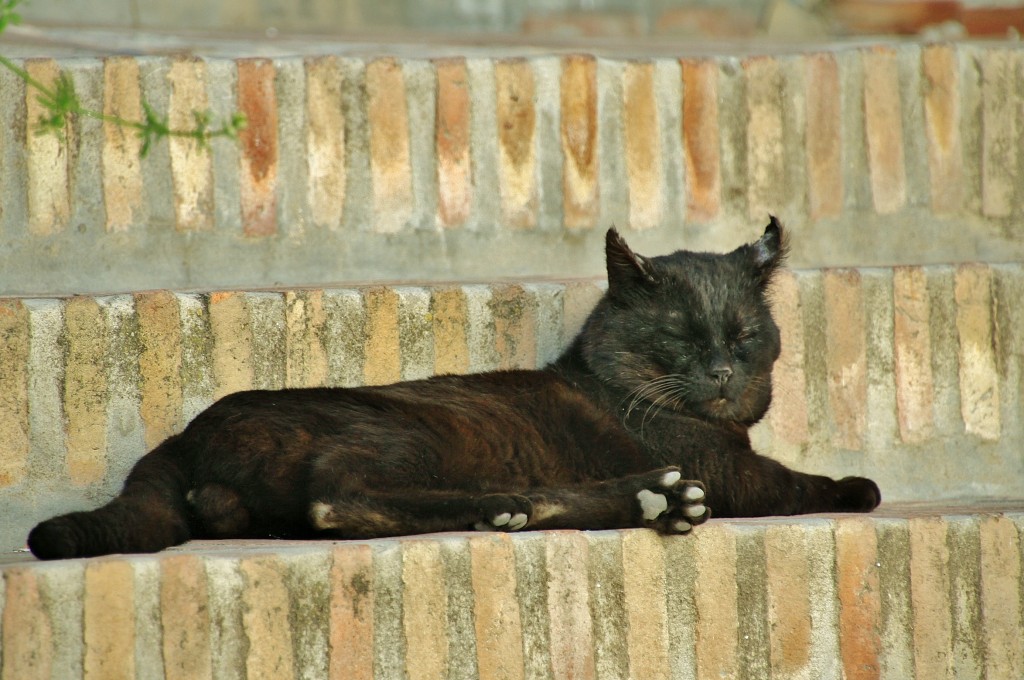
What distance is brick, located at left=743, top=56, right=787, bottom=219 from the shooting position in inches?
152

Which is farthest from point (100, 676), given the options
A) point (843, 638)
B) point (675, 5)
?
point (675, 5)

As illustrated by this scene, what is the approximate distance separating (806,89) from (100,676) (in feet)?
8.80

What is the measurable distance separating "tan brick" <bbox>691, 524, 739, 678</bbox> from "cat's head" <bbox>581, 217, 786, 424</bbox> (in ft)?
2.08

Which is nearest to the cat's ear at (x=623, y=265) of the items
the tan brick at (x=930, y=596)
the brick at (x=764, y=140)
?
the brick at (x=764, y=140)

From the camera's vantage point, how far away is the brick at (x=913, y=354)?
3596mm

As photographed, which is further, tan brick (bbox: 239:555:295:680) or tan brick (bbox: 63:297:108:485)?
tan brick (bbox: 63:297:108:485)

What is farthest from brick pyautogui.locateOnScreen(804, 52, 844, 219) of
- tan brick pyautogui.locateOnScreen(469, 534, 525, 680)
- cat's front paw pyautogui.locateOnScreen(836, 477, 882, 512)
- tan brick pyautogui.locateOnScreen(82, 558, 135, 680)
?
tan brick pyautogui.locateOnScreen(82, 558, 135, 680)

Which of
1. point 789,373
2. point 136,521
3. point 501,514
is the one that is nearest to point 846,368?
point 789,373

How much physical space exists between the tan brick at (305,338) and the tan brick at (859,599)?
1.39 m

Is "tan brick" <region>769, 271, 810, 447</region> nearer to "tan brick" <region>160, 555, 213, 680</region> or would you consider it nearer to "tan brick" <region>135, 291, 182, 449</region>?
"tan brick" <region>135, 291, 182, 449</region>

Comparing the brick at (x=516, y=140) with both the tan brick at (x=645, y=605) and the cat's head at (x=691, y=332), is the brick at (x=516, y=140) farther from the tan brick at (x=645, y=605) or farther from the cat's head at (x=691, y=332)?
the tan brick at (x=645, y=605)

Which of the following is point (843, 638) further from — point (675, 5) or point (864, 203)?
point (675, 5)

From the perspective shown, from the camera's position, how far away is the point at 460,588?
8.25ft

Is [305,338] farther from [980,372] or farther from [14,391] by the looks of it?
[980,372]
